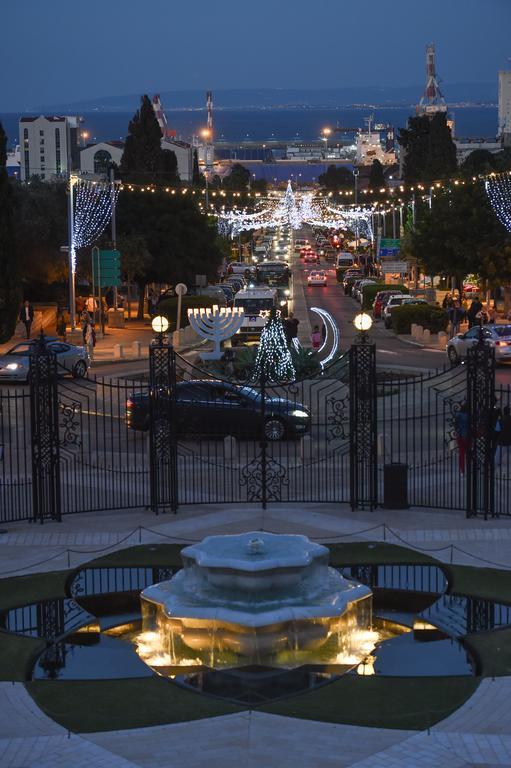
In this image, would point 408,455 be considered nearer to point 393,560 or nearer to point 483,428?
point 483,428

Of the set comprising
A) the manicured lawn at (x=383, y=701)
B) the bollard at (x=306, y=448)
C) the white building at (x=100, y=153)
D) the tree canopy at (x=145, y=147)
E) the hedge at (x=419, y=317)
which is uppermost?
the white building at (x=100, y=153)

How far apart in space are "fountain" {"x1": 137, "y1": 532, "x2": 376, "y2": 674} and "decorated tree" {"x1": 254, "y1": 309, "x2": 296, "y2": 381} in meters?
14.9

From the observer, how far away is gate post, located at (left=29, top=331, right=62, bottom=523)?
19.1 meters

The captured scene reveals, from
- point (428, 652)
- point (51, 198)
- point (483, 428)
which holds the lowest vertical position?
point (428, 652)

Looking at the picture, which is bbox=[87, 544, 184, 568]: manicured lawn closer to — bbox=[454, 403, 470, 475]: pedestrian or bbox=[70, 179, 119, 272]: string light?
bbox=[454, 403, 470, 475]: pedestrian

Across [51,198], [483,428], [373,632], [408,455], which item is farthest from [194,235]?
[373,632]

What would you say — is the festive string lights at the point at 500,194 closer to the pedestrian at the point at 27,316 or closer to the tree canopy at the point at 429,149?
the pedestrian at the point at 27,316

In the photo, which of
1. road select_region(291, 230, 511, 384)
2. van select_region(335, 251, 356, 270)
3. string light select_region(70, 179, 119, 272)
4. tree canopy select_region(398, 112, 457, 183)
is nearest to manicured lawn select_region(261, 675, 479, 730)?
road select_region(291, 230, 511, 384)

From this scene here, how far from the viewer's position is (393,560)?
56.0 ft

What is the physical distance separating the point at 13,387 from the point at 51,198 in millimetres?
23666

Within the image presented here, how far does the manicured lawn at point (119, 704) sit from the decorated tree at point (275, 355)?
17.3m

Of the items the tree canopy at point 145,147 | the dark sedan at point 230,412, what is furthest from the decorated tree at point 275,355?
the tree canopy at point 145,147

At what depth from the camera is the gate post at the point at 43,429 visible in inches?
754

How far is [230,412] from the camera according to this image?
25891 mm
